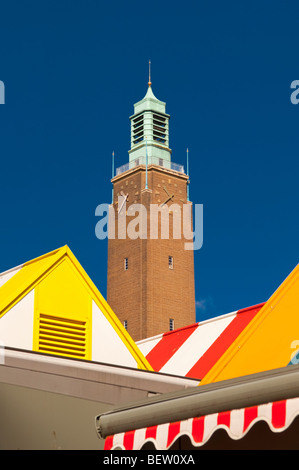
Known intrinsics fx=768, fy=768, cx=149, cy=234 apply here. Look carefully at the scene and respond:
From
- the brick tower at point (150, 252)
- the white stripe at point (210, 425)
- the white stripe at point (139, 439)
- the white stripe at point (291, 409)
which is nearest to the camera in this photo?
the white stripe at point (291, 409)

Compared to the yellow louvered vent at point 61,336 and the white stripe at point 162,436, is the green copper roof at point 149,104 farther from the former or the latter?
the white stripe at point 162,436

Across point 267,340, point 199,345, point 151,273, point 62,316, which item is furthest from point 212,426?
point 151,273

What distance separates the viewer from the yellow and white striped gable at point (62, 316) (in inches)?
421

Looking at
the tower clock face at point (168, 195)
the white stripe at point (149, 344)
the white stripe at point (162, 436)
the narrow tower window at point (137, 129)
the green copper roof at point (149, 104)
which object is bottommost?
the white stripe at point (162, 436)

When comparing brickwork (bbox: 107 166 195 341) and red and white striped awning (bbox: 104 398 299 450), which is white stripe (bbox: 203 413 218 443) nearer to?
red and white striped awning (bbox: 104 398 299 450)

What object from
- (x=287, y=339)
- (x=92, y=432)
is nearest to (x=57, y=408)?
(x=92, y=432)

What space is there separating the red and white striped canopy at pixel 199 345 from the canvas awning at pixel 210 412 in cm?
680

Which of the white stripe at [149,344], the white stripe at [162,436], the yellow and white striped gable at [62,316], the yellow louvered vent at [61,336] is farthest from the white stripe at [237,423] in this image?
the white stripe at [149,344]

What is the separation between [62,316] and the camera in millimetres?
11086

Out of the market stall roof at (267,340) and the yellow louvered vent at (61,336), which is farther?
the yellow louvered vent at (61,336)

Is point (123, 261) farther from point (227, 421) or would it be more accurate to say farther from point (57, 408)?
point (227, 421)

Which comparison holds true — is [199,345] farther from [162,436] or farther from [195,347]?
[162,436]

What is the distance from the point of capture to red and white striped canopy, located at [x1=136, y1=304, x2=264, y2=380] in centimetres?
1282

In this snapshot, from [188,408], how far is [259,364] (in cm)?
197
